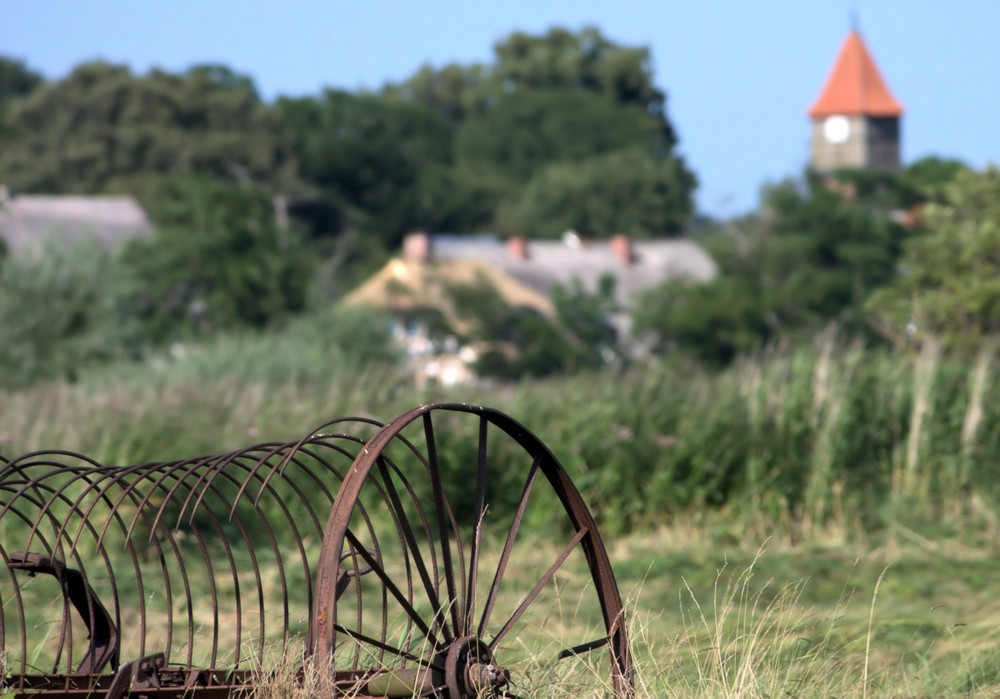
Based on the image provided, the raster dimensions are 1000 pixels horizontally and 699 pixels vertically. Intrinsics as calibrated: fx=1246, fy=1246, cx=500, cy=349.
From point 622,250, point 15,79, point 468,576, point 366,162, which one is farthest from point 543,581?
point 15,79

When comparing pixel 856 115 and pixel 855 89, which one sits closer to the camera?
pixel 856 115

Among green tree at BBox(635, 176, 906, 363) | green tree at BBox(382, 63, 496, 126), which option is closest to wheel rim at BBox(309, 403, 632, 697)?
green tree at BBox(635, 176, 906, 363)

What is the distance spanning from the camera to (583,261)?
5681 cm

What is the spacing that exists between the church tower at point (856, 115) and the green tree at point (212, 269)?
61.9 m

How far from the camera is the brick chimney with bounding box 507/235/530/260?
55750mm

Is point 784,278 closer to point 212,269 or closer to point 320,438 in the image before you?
point 212,269

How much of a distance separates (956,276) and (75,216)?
41.0 meters

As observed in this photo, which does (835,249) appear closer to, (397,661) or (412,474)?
(412,474)

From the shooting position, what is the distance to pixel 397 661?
4.64m

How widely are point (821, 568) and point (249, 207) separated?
29.4 m

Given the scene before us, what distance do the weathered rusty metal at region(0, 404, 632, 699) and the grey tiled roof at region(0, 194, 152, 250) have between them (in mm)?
36150

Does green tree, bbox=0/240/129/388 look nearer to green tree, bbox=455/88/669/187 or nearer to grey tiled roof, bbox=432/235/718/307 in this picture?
grey tiled roof, bbox=432/235/718/307

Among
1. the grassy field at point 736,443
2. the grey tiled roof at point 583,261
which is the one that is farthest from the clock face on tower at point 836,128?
the grassy field at point 736,443

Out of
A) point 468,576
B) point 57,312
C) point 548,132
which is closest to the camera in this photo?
point 468,576
